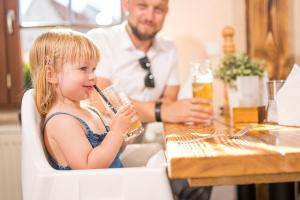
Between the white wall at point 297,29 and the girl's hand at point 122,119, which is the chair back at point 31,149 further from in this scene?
the white wall at point 297,29

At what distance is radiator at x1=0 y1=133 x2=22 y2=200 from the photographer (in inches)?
91.7

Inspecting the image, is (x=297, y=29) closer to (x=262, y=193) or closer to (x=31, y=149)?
(x=262, y=193)

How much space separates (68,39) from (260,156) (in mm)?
728

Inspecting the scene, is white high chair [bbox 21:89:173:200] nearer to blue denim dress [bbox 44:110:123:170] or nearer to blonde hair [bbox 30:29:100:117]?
blue denim dress [bbox 44:110:123:170]

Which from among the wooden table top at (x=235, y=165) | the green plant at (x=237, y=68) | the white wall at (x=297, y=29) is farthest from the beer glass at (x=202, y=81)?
the white wall at (x=297, y=29)

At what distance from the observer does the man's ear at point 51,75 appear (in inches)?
49.5

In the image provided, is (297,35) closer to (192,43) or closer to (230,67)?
(192,43)

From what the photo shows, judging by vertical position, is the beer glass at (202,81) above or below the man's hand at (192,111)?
above

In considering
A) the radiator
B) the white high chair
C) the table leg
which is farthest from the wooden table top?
the radiator

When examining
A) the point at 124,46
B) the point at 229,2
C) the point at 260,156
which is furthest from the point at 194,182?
the point at 229,2

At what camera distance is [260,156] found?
76 cm

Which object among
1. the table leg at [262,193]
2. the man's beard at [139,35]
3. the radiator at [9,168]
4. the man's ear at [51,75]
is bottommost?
the table leg at [262,193]

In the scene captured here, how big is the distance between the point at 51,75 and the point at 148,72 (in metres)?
0.86

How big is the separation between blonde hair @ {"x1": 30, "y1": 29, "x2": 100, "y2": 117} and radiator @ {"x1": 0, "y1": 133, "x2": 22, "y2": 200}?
1.16 meters
